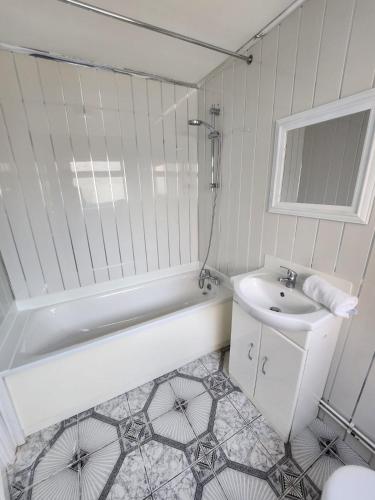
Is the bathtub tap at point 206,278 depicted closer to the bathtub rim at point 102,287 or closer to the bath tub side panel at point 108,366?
the bathtub rim at point 102,287

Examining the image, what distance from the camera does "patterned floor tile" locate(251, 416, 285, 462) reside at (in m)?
1.17

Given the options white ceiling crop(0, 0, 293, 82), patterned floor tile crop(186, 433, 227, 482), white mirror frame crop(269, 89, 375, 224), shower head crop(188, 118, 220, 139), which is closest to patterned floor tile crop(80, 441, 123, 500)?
patterned floor tile crop(186, 433, 227, 482)

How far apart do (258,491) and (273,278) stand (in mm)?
1087

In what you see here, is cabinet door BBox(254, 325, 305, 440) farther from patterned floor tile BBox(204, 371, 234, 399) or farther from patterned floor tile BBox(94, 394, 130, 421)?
patterned floor tile BBox(94, 394, 130, 421)

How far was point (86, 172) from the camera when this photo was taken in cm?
173

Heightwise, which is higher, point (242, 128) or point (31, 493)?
point (242, 128)

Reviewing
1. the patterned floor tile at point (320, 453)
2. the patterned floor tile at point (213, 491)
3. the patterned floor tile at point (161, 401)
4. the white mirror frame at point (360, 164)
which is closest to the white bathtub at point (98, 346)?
the patterned floor tile at point (161, 401)

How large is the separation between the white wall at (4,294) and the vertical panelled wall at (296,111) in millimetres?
1790

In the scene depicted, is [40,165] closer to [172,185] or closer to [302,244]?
[172,185]

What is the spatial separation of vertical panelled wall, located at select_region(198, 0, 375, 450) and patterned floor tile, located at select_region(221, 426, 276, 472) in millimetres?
506

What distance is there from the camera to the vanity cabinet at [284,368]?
3.42ft

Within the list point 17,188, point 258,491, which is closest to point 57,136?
point 17,188

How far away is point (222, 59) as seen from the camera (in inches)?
62.4

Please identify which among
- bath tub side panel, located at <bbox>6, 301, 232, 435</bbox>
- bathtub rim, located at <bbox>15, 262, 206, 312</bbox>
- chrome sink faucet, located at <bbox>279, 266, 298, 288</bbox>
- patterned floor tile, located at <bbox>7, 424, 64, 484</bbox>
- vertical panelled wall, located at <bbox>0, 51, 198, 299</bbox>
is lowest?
patterned floor tile, located at <bbox>7, 424, 64, 484</bbox>
